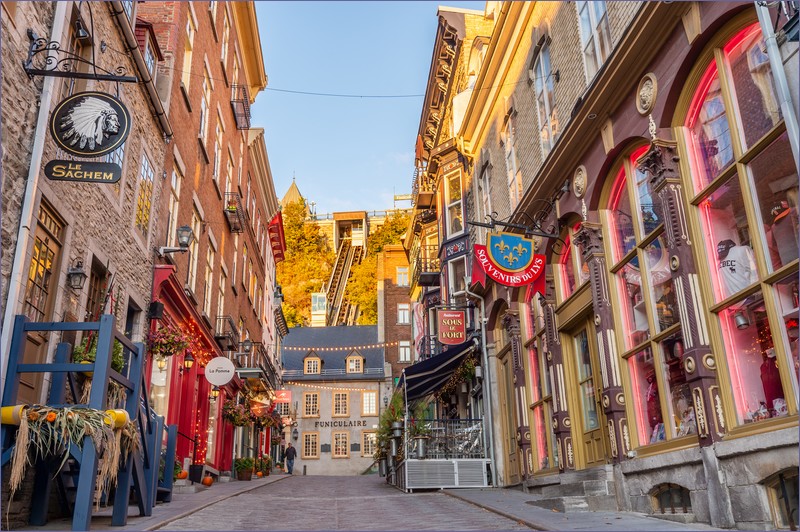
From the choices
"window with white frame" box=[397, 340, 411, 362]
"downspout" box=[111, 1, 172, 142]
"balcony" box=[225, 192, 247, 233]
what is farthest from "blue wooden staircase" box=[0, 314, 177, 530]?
"window with white frame" box=[397, 340, 411, 362]

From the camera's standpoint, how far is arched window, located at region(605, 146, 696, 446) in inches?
319

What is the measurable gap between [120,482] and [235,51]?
21.7 m

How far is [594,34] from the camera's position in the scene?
10641 millimetres

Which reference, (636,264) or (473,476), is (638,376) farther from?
(473,476)

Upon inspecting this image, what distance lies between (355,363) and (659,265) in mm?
41159

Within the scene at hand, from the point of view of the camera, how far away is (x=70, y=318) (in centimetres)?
970

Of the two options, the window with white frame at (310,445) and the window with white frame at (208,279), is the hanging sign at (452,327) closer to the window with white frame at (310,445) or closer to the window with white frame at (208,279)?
the window with white frame at (208,279)

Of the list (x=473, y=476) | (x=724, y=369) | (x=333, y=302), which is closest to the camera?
(x=724, y=369)

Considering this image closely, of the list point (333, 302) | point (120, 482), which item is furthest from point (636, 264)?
point (333, 302)

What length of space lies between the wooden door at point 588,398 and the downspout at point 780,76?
18.0 feet

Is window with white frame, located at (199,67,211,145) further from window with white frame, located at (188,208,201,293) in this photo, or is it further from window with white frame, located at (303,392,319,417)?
window with white frame, located at (303,392,319,417)

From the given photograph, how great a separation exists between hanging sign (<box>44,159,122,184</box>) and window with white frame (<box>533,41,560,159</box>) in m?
7.57

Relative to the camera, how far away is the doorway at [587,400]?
10609 mm

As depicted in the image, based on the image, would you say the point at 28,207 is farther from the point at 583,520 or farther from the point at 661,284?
the point at 661,284
